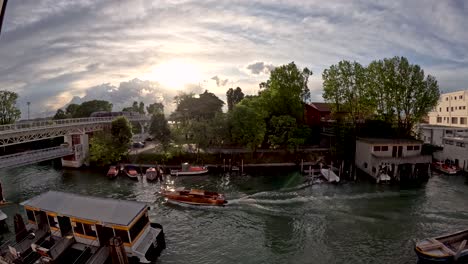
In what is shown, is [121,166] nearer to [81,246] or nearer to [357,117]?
[81,246]

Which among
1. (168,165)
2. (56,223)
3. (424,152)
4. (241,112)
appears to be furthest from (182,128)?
(424,152)

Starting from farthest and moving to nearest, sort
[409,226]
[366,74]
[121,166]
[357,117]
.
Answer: [357,117] < [366,74] < [121,166] < [409,226]

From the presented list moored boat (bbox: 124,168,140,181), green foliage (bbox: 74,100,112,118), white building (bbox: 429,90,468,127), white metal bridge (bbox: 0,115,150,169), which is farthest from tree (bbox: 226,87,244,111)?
white building (bbox: 429,90,468,127)

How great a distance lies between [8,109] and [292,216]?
79.2 metres

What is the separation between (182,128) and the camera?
58.8 m

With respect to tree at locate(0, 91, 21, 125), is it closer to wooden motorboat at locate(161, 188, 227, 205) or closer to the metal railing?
the metal railing

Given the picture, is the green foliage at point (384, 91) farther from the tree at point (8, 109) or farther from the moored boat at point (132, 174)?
the tree at point (8, 109)

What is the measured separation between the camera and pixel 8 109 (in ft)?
237

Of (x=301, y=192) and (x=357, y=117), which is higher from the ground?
(x=357, y=117)

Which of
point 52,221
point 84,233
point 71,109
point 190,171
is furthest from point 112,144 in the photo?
point 71,109

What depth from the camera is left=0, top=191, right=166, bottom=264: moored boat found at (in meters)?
21.8

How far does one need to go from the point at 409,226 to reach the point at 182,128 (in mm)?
43400

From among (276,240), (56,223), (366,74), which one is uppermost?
(366,74)

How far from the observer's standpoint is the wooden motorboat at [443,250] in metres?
21.9
